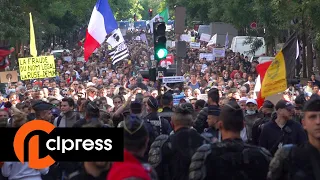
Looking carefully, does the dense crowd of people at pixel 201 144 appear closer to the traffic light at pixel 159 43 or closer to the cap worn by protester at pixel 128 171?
the cap worn by protester at pixel 128 171

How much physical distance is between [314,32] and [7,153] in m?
20.9

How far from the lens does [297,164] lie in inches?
221

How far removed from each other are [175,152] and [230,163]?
5.77ft

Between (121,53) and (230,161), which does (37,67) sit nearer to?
(121,53)

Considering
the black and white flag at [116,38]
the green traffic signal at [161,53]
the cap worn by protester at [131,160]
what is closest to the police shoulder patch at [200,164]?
the cap worn by protester at [131,160]

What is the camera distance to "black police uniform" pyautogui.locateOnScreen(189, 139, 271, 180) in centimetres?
607

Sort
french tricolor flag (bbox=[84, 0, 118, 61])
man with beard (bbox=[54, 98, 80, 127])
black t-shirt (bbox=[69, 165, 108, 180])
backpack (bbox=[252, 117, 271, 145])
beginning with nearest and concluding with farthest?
black t-shirt (bbox=[69, 165, 108, 180])
backpack (bbox=[252, 117, 271, 145])
man with beard (bbox=[54, 98, 80, 127])
french tricolor flag (bbox=[84, 0, 118, 61])

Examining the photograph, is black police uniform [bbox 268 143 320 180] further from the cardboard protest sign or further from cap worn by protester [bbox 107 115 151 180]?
the cardboard protest sign

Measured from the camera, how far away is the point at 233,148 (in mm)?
6086

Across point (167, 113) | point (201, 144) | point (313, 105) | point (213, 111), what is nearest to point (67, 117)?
point (167, 113)

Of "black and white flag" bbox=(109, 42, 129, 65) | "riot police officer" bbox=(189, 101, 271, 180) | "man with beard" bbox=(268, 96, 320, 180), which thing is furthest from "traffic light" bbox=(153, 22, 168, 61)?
"man with beard" bbox=(268, 96, 320, 180)

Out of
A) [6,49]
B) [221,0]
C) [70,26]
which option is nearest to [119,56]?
[6,49]

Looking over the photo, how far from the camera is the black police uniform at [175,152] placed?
7.70 metres

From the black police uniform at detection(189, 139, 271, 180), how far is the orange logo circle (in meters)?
1.72
